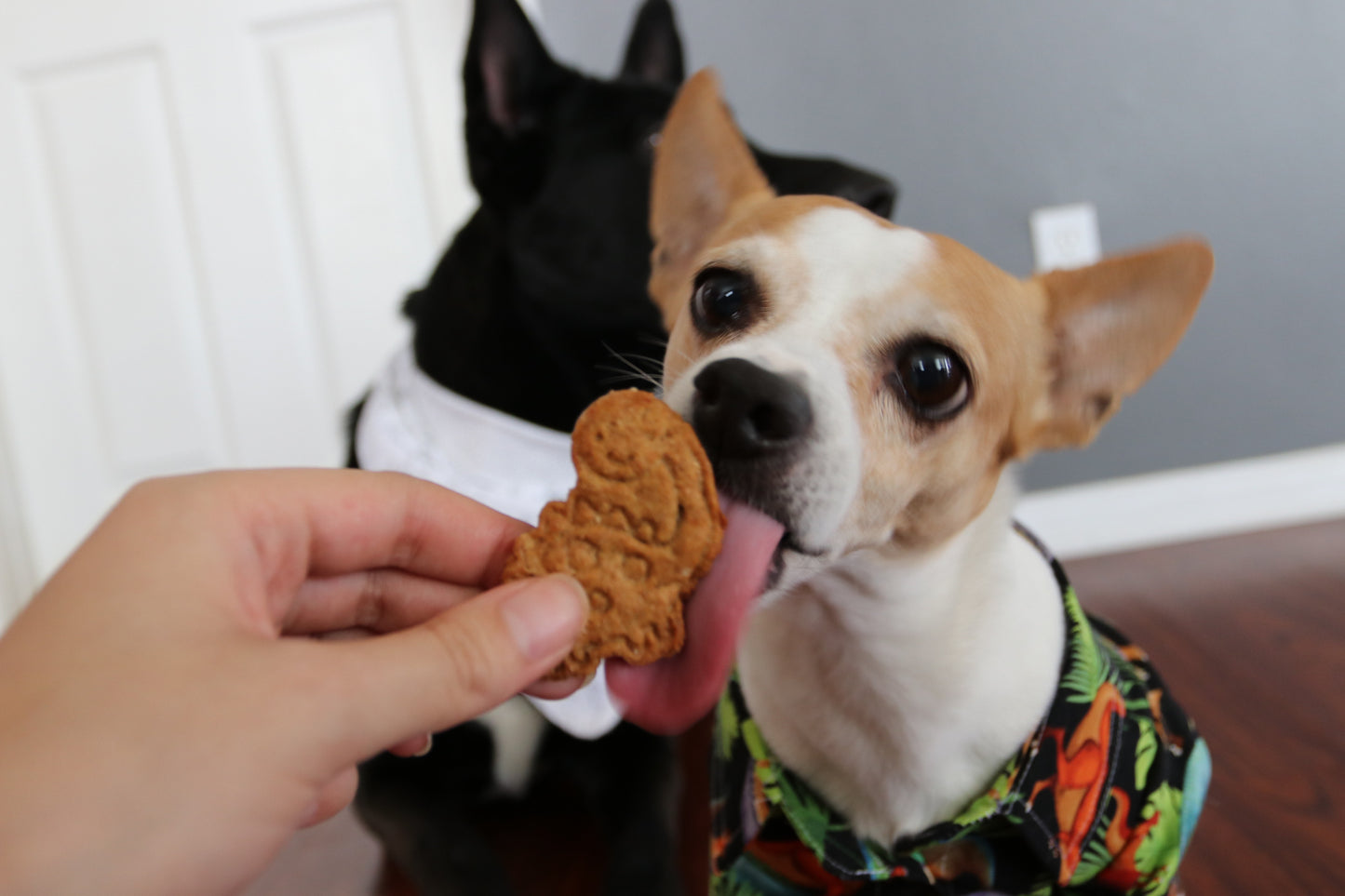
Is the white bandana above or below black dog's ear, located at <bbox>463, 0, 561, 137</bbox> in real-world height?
below

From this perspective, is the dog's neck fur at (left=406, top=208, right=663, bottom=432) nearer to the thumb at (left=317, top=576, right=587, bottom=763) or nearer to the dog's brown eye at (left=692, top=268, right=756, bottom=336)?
the dog's brown eye at (left=692, top=268, right=756, bottom=336)

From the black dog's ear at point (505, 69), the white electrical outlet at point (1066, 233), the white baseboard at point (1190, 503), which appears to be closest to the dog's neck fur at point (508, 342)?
the black dog's ear at point (505, 69)

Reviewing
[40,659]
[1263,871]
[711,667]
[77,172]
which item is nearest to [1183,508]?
[1263,871]

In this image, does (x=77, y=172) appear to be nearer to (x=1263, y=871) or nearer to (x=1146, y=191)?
(x=1146, y=191)

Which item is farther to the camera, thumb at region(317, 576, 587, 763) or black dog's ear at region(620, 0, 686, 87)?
black dog's ear at region(620, 0, 686, 87)

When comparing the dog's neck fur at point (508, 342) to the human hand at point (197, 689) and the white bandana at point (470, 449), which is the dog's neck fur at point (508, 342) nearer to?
the white bandana at point (470, 449)

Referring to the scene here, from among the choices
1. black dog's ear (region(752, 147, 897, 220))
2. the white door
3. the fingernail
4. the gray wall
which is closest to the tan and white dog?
the fingernail
